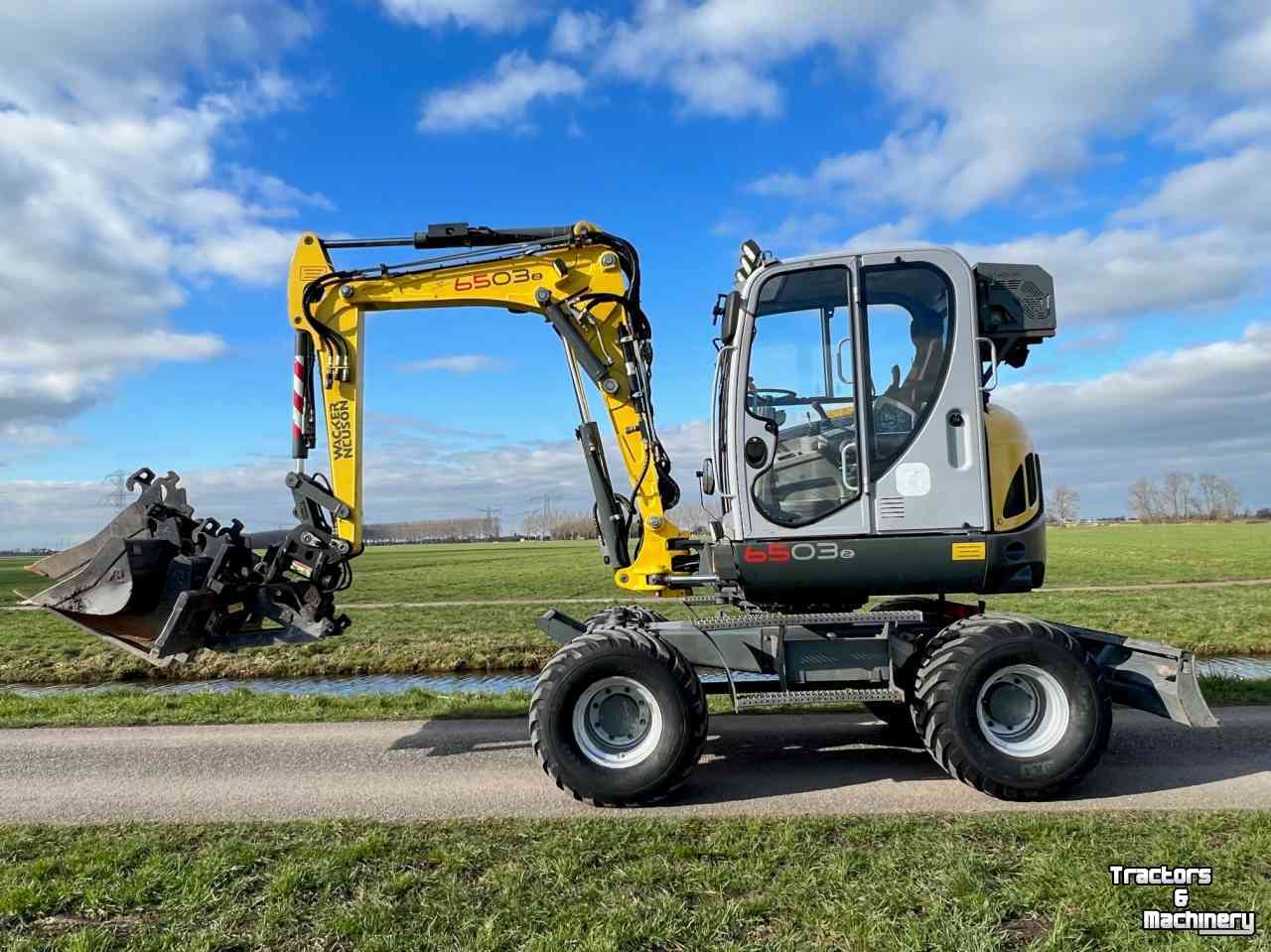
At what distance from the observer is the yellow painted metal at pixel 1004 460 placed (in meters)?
6.64

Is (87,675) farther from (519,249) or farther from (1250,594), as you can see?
(1250,594)

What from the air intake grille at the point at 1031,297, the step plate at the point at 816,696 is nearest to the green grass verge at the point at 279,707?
the step plate at the point at 816,696

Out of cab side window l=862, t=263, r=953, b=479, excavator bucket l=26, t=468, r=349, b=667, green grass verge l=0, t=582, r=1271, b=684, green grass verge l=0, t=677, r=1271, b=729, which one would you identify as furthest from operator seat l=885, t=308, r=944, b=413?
green grass verge l=0, t=582, r=1271, b=684

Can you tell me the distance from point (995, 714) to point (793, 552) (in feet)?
6.09

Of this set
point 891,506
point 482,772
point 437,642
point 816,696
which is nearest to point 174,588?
point 482,772

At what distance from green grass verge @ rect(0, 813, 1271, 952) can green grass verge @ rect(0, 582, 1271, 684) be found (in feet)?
27.2

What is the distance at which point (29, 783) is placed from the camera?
685cm

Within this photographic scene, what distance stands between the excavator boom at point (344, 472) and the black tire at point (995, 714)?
2.39 meters

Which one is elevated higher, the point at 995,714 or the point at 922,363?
the point at 922,363

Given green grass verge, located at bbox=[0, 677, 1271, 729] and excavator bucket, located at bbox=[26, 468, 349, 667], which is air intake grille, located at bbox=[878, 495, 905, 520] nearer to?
green grass verge, located at bbox=[0, 677, 1271, 729]

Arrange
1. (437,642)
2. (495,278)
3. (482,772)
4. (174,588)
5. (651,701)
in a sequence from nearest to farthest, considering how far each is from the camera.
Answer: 1. (651,701)
2. (482,772)
3. (174,588)
4. (495,278)
5. (437,642)

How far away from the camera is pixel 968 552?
258 inches

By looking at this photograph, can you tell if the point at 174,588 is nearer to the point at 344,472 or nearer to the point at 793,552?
the point at 344,472

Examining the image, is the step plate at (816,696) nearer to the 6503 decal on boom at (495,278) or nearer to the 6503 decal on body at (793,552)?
the 6503 decal on body at (793,552)
